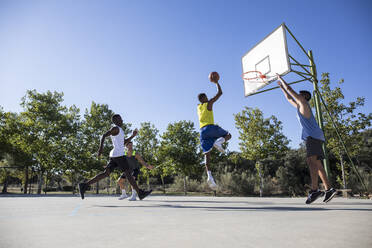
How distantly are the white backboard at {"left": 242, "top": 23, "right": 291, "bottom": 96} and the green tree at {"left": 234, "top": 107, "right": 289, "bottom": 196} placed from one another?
1301cm

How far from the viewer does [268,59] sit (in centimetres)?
776

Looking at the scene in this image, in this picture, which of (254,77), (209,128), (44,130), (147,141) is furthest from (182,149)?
(209,128)

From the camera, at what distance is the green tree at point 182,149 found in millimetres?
23641

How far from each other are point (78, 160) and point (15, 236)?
2315 centimetres

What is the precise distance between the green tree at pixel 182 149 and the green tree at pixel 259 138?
5.43 metres

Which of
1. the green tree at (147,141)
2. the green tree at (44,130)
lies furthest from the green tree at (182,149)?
the green tree at (44,130)

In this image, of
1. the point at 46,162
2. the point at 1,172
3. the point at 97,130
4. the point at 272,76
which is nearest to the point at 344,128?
the point at 272,76

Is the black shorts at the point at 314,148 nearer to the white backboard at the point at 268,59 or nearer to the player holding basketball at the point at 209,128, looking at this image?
the player holding basketball at the point at 209,128

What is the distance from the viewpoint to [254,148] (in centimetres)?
2056

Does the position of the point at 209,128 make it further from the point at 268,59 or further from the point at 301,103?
the point at 268,59

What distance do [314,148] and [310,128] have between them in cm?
36

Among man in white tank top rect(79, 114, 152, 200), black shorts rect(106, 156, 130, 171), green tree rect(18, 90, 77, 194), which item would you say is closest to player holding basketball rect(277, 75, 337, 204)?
man in white tank top rect(79, 114, 152, 200)

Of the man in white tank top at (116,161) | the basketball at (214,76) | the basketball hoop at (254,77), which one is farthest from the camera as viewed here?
the basketball hoop at (254,77)

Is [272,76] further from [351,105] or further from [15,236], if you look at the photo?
[351,105]
